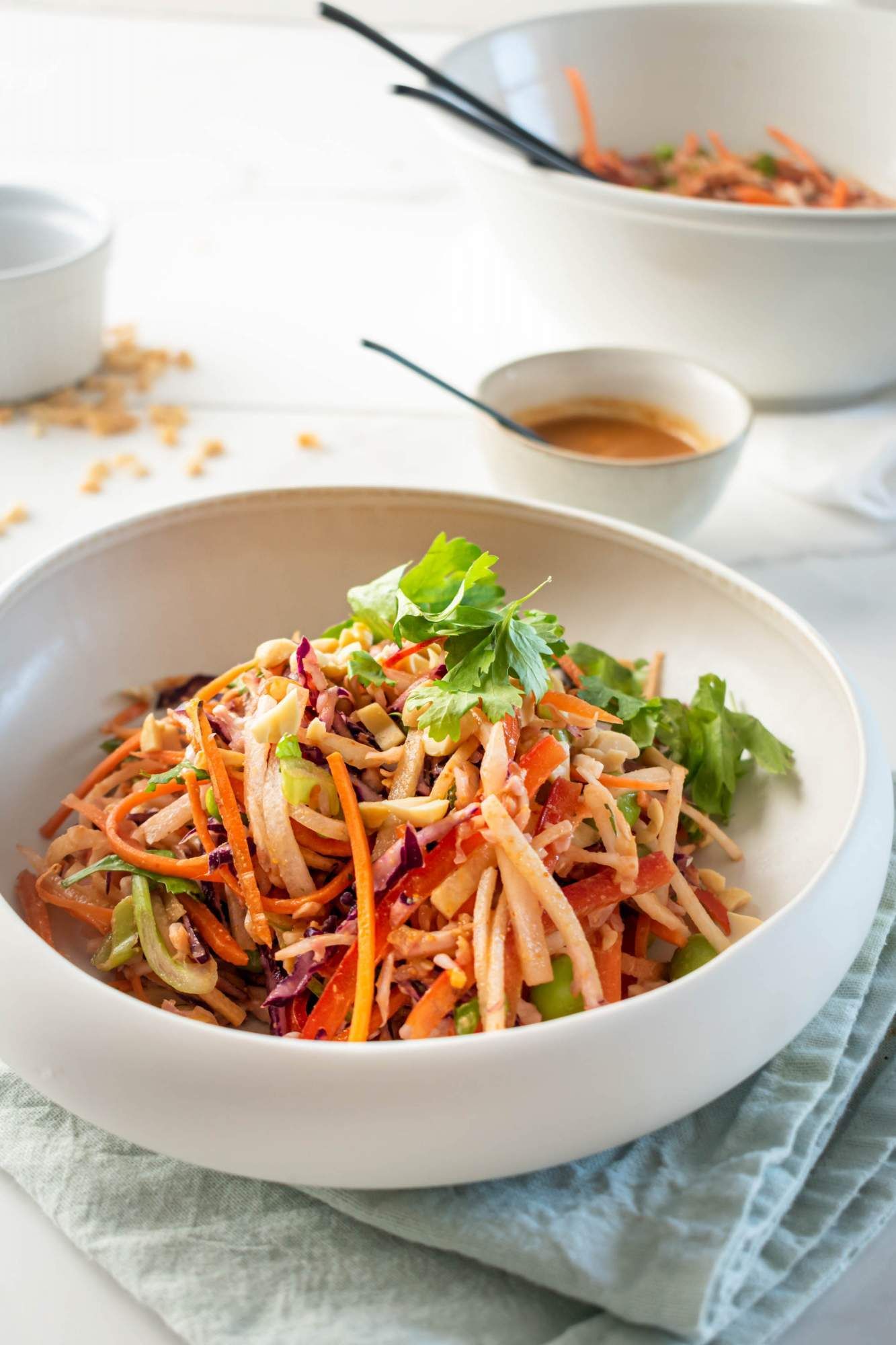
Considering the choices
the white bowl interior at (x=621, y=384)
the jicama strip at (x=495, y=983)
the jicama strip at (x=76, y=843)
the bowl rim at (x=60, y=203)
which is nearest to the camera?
the jicama strip at (x=495, y=983)

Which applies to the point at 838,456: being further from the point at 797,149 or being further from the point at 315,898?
the point at 315,898

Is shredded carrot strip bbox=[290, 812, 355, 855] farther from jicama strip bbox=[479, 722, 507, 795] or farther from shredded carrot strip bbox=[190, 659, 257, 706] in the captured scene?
shredded carrot strip bbox=[190, 659, 257, 706]

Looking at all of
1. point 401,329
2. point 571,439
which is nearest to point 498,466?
point 571,439

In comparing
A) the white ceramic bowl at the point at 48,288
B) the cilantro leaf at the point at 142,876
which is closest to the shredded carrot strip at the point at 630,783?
→ the cilantro leaf at the point at 142,876

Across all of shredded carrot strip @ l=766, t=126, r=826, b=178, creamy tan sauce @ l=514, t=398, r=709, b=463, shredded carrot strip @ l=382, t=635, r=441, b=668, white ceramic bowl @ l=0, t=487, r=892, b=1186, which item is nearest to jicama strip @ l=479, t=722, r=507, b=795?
shredded carrot strip @ l=382, t=635, r=441, b=668

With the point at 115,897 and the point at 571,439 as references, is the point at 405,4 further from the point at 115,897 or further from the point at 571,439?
the point at 115,897

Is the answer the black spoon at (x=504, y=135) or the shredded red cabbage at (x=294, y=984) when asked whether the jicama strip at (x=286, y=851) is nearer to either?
the shredded red cabbage at (x=294, y=984)

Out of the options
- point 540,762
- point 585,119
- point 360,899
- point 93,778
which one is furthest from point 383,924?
point 585,119
